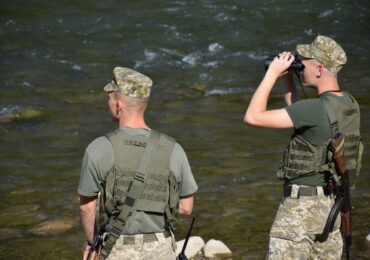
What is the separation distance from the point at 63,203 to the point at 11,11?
495 inches

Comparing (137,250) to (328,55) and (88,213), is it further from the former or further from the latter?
(328,55)

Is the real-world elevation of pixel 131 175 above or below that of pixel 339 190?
above

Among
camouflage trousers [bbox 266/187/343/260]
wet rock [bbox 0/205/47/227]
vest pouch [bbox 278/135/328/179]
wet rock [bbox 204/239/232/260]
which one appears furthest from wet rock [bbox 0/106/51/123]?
vest pouch [bbox 278/135/328/179]

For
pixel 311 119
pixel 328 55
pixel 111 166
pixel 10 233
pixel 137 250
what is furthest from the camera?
pixel 10 233

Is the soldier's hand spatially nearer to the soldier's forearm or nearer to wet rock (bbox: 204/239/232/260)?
the soldier's forearm

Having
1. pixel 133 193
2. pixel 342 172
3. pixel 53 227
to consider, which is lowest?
pixel 53 227

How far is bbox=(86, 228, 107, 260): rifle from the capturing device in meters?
5.07

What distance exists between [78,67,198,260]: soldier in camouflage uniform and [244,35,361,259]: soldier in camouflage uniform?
2.64 ft

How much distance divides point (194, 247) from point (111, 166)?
316cm

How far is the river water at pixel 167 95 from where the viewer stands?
9250 millimetres

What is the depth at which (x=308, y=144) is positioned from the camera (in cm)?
553

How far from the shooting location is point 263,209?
9.36 meters

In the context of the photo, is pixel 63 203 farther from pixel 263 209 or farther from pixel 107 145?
pixel 107 145

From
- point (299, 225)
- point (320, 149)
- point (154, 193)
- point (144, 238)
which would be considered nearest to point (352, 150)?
point (320, 149)
